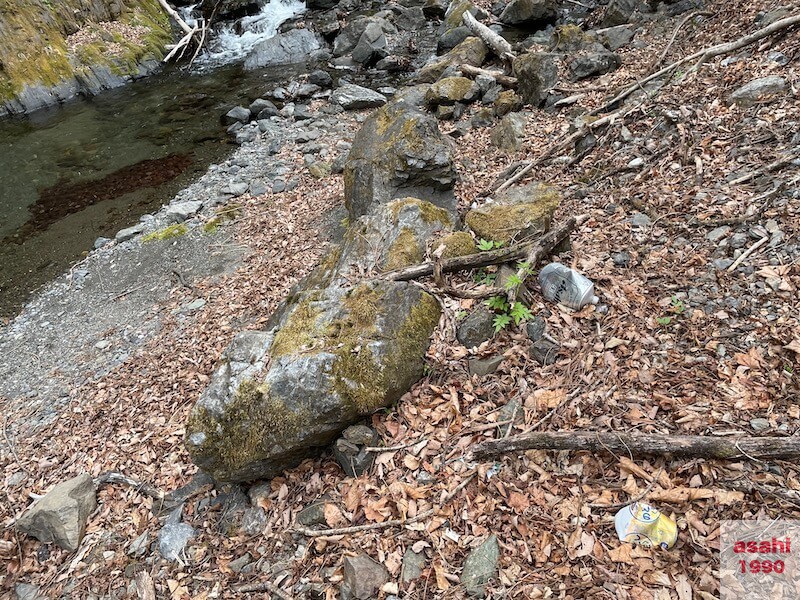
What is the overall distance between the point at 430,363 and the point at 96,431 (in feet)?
14.5

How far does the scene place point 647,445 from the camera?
3.06 m

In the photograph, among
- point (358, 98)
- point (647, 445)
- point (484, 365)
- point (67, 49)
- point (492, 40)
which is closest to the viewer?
point (647, 445)

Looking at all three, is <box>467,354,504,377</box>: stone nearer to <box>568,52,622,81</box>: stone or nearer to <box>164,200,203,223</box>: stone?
<box>568,52,622,81</box>: stone

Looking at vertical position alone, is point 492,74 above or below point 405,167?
below

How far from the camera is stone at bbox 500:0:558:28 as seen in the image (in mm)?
15750

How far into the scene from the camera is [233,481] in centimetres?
425

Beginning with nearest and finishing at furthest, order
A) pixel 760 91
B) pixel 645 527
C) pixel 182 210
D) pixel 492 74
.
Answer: pixel 645 527, pixel 760 91, pixel 182 210, pixel 492 74

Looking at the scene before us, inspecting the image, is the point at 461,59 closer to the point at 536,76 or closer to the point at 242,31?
the point at 536,76

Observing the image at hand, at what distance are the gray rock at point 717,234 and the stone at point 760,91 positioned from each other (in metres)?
2.33

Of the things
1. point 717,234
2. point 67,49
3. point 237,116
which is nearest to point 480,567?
point 717,234

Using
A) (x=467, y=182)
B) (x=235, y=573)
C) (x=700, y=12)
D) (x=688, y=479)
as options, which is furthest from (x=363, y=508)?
(x=700, y=12)

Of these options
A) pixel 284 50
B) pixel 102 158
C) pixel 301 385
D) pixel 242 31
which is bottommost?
pixel 301 385

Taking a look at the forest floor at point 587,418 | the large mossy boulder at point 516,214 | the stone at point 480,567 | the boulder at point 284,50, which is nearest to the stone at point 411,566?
the forest floor at point 587,418

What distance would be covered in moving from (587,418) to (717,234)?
7.85 feet
